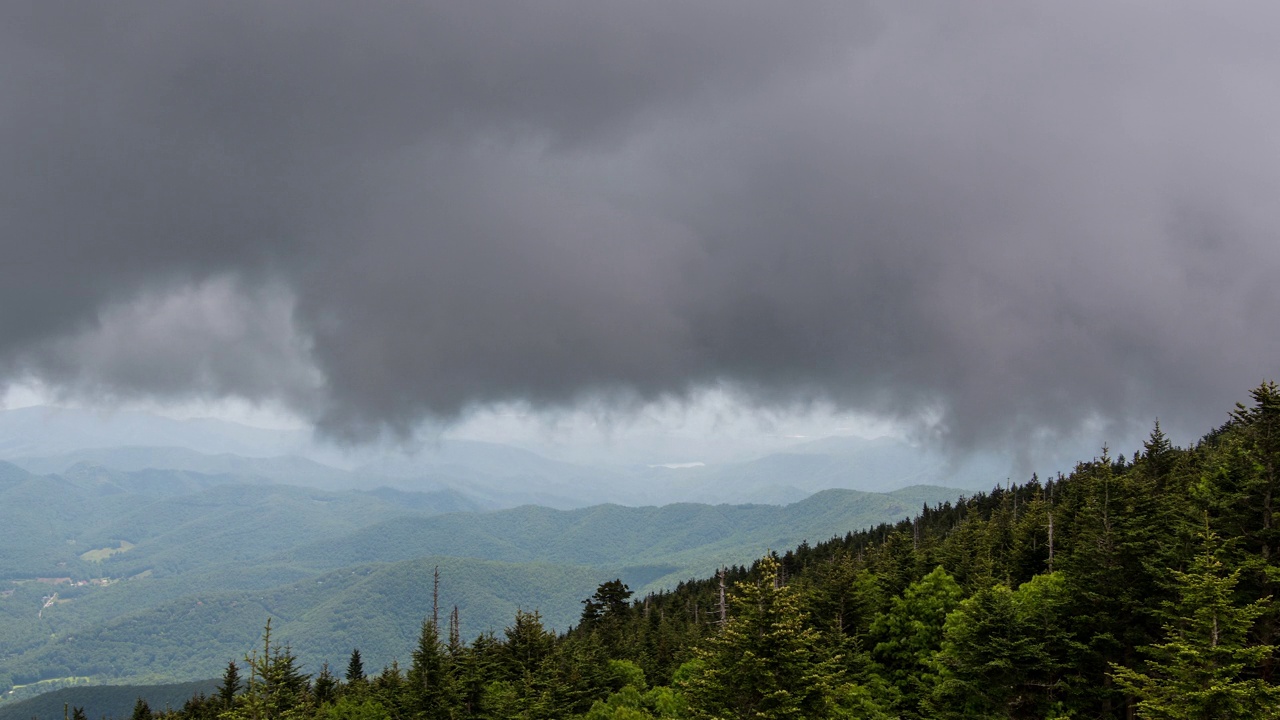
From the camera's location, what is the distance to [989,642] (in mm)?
39906

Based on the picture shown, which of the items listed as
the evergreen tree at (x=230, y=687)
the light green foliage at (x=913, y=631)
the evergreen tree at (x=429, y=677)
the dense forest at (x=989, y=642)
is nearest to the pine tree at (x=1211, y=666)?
the dense forest at (x=989, y=642)

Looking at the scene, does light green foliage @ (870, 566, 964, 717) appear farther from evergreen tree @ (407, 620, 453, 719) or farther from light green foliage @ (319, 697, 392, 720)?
light green foliage @ (319, 697, 392, 720)

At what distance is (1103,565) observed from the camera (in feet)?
141

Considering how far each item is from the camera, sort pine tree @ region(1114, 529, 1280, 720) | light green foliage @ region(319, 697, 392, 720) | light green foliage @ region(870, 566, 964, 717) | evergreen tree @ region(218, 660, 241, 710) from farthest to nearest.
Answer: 1. evergreen tree @ region(218, 660, 241, 710)
2. light green foliage @ region(319, 697, 392, 720)
3. light green foliage @ region(870, 566, 964, 717)
4. pine tree @ region(1114, 529, 1280, 720)

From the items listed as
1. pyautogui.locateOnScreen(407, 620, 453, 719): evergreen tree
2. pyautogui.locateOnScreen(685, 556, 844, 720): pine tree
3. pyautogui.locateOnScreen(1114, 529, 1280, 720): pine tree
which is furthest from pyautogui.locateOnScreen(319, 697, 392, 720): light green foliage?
pyautogui.locateOnScreen(1114, 529, 1280, 720): pine tree

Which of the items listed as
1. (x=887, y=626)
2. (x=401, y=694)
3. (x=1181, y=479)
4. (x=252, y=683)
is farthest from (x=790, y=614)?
(x=1181, y=479)

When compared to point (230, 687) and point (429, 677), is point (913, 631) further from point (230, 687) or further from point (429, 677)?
point (230, 687)

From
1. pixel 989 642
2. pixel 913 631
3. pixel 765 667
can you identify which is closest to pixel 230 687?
pixel 765 667

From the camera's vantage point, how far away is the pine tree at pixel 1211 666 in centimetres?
2619

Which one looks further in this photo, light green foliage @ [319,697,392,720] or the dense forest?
light green foliage @ [319,697,392,720]

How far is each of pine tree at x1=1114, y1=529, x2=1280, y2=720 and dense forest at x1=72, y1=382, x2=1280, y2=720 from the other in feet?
0.33

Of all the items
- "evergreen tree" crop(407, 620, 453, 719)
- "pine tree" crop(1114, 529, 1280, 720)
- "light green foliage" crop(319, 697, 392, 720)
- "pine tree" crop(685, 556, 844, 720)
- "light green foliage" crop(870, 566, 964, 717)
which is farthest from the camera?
"light green foliage" crop(319, 697, 392, 720)

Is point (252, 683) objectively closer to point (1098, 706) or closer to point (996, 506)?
point (1098, 706)

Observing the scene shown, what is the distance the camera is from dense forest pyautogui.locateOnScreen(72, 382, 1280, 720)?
1148 inches
